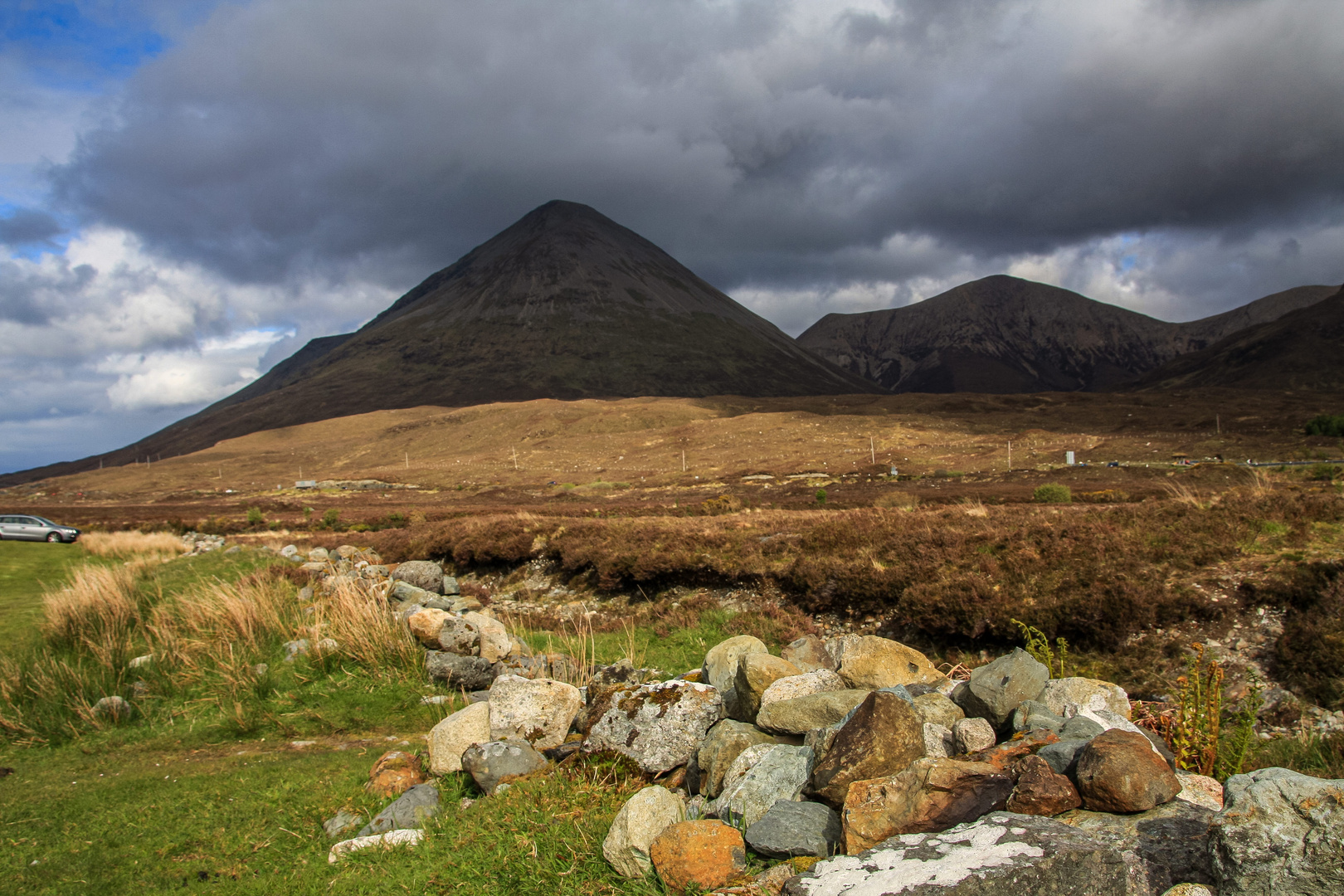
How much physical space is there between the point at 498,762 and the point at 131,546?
26.2 metres

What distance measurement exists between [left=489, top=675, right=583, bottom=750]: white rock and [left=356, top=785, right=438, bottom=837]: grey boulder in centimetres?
96

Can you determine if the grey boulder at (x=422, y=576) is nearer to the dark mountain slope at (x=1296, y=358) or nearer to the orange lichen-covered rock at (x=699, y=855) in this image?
the orange lichen-covered rock at (x=699, y=855)

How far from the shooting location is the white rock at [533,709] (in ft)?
24.8

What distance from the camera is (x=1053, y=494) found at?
27.4m

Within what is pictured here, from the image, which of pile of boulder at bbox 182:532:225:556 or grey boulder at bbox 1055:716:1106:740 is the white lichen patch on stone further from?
pile of boulder at bbox 182:532:225:556

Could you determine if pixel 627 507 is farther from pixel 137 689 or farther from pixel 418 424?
pixel 418 424

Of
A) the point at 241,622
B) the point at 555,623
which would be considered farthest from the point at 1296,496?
the point at 241,622

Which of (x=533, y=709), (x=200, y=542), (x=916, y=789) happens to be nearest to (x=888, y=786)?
(x=916, y=789)

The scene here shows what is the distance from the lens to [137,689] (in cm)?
1062

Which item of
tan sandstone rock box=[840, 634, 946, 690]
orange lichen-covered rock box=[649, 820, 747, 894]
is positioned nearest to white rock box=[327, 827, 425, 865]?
orange lichen-covered rock box=[649, 820, 747, 894]

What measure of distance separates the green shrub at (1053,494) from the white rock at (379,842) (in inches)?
1025

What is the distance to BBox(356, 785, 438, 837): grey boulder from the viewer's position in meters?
6.28

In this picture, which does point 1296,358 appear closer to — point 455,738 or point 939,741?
point 939,741

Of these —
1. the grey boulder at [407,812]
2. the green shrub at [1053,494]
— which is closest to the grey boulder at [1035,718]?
the grey boulder at [407,812]
